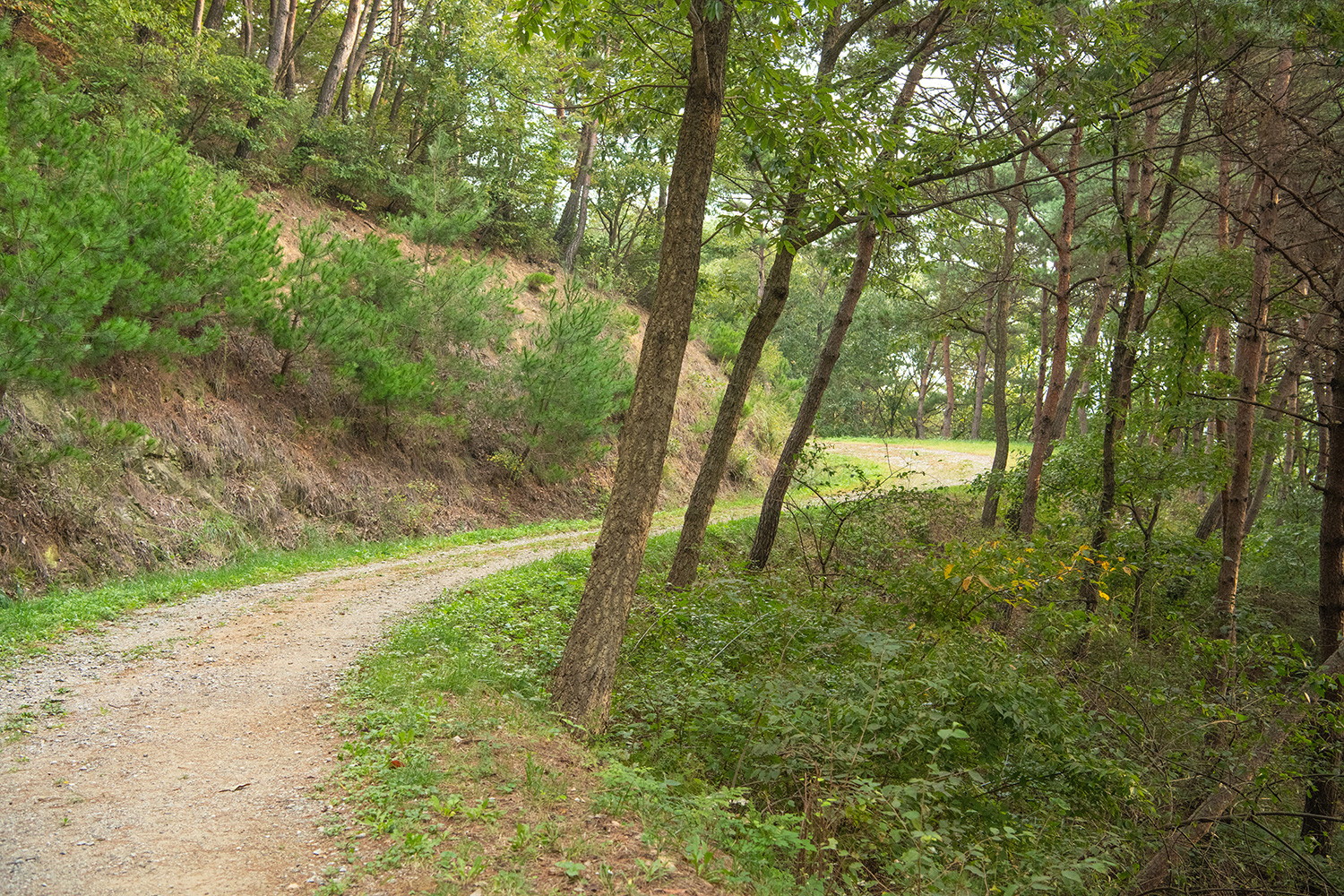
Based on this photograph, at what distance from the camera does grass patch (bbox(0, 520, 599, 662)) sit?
22.5 ft

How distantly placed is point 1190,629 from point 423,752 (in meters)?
8.43

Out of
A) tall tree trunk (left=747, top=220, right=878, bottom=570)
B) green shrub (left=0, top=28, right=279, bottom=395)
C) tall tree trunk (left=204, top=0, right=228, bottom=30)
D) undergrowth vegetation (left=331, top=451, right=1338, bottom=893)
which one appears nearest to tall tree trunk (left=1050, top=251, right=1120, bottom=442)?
tall tree trunk (left=747, top=220, right=878, bottom=570)

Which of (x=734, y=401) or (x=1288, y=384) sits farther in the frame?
(x=1288, y=384)

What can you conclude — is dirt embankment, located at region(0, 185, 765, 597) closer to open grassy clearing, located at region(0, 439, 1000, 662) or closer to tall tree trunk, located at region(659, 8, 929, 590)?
open grassy clearing, located at region(0, 439, 1000, 662)

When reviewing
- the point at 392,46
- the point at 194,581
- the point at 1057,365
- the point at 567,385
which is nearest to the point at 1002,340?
the point at 1057,365

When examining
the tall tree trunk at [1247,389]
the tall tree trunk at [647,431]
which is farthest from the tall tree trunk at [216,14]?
the tall tree trunk at [1247,389]

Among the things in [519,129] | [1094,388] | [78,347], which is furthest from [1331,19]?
[519,129]

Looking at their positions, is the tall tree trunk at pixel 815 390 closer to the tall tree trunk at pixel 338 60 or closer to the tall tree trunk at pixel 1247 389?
Result: the tall tree trunk at pixel 1247 389

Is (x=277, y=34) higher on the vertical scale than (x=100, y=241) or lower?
higher

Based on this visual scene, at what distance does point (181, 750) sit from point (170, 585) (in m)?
4.83

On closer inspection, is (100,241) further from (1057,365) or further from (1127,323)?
(1057,365)

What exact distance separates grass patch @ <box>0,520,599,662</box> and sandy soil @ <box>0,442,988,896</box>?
11.5 inches

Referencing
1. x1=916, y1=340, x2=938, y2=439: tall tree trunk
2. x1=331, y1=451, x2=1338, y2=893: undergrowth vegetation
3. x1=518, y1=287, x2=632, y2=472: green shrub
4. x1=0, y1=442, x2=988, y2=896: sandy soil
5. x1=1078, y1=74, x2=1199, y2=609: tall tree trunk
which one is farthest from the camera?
x1=916, y1=340, x2=938, y2=439: tall tree trunk

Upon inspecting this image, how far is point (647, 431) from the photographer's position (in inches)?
223
